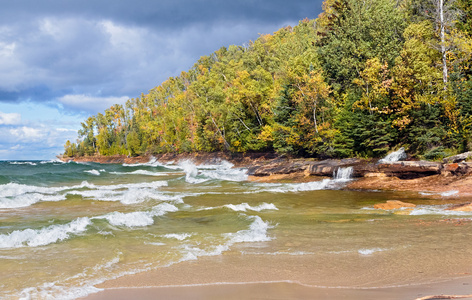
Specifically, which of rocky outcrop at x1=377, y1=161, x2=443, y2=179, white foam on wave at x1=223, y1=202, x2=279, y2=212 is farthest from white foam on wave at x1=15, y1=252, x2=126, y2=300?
rocky outcrop at x1=377, y1=161, x2=443, y2=179

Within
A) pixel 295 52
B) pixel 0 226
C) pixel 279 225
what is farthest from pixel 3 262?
pixel 295 52

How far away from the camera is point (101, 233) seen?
9086 mm

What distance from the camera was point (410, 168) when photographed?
19.5m

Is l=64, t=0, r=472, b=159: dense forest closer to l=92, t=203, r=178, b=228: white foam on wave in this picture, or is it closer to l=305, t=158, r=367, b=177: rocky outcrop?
l=305, t=158, r=367, b=177: rocky outcrop

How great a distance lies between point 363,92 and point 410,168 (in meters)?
13.6

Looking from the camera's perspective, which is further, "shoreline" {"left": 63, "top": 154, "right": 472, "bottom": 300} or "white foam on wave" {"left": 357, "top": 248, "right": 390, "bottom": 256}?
"white foam on wave" {"left": 357, "top": 248, "right": 390, "bottom": 256}

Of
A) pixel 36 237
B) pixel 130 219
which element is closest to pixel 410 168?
pixel 130 219

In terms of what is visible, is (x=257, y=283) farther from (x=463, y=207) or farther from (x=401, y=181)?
(x=401, y=181)

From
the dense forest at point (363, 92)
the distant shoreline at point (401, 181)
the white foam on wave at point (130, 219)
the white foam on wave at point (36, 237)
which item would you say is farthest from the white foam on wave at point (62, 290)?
the dense forest at point (363, 92)

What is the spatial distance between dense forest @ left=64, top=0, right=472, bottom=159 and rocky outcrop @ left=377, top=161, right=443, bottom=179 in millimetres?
3327

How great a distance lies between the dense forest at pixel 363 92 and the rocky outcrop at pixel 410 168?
333 cm

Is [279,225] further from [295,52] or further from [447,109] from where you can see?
[295,52]

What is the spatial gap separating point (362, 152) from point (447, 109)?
835cm

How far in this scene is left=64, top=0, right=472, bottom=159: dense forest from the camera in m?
23.8
